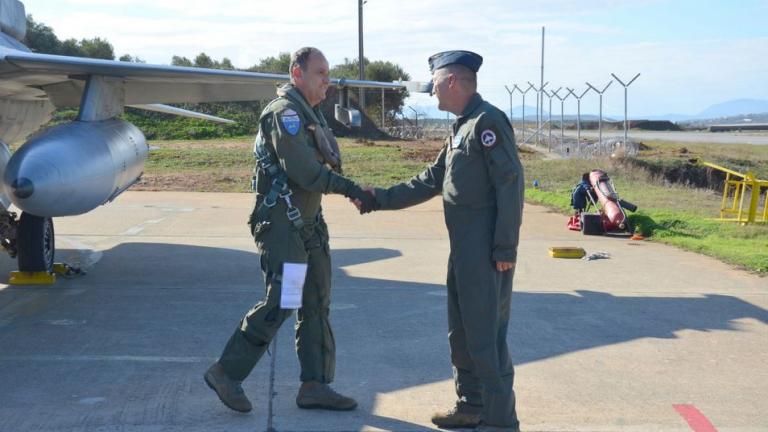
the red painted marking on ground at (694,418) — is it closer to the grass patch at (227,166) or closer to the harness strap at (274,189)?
the harness strap at (274,189)

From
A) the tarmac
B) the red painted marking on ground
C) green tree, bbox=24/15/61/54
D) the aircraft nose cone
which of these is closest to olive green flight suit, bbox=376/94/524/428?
the tarmac

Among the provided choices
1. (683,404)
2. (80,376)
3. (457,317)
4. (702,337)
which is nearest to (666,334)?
(702,337)

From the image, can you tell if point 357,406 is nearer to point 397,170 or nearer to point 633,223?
point 633,223

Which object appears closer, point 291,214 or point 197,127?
point 291,214

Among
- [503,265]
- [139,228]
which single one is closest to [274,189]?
[503,265]

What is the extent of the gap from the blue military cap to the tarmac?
2.01 m

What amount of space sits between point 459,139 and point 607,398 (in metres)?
1.97

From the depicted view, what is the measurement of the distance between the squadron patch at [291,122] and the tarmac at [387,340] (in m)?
1.58

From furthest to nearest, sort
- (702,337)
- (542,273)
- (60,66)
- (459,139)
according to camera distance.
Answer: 1. (542,273)
2. (60,66)
3. (702,337)
4. (459,139)

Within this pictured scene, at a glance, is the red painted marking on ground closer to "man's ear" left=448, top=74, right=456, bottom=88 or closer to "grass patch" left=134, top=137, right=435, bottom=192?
"man's ear" left=448, top=74, right=456, bottom=88

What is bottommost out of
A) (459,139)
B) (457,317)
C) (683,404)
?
(683,404)

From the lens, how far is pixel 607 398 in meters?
5.51

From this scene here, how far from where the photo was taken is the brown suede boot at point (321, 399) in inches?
204

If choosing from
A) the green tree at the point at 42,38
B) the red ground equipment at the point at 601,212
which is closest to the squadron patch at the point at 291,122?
the red ground equipment at the point at 601,212
